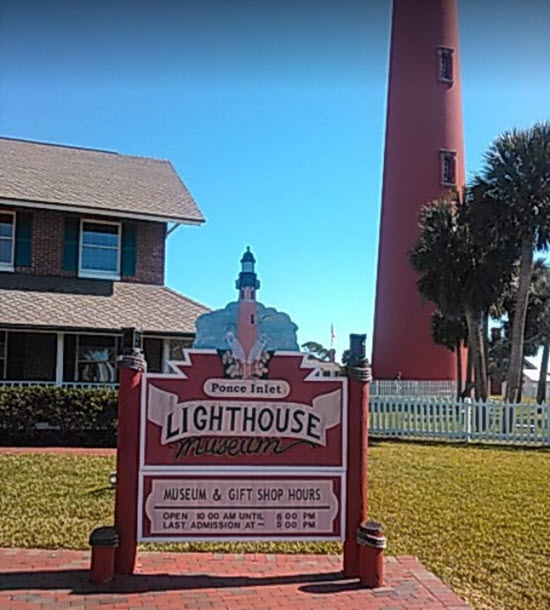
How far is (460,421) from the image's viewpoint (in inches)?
649

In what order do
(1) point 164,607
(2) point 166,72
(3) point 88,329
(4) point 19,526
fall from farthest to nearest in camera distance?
(3) point 88,329, (2) point 166,72, (4) point 19,526, (1) point 164,607

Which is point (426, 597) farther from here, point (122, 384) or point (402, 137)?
point (402, 137)

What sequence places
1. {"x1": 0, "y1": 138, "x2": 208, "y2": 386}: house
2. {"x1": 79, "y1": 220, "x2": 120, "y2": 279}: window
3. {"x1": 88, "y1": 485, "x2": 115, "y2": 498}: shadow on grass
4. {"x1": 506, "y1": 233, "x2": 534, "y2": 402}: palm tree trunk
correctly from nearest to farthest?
{"x1": 88, "y1": 485, "x2": 115, "y2": 498}: shadow on grass
{"x1": 0, "y1": 138, "x2": 208, "y2": 386}: house
{"x1": 79, "y1": 220, "x2": 120, "y2": 279}: window
{"x1": 506, "y1": 233, "x2": 534, "y2": 402}: palm tree trunk

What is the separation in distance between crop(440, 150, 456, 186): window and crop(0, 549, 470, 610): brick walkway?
27.0m

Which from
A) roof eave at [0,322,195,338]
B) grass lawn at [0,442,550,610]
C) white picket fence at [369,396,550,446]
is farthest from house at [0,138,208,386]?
white picket fence at [369,396,550,446]

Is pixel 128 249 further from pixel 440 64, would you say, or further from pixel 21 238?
pixel 440 64

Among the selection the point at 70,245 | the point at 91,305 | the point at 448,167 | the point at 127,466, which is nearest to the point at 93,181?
the point at 70,245

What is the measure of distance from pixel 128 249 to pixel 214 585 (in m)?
13.3

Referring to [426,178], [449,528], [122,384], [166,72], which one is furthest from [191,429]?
[426,178]

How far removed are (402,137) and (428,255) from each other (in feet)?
36.2

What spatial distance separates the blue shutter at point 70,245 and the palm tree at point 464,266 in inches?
429

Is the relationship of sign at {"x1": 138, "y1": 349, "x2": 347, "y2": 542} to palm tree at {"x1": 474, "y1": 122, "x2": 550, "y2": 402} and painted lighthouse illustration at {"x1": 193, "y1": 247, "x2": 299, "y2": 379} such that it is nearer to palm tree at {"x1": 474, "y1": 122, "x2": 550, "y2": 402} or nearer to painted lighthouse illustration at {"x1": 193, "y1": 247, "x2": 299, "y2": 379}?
painted lighthouse illustration at {"x1": 193, "y1": 247, "x2": 299, "y2": 379}

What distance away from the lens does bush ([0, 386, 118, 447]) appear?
14.0 metres

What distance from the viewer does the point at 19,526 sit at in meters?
6.77
